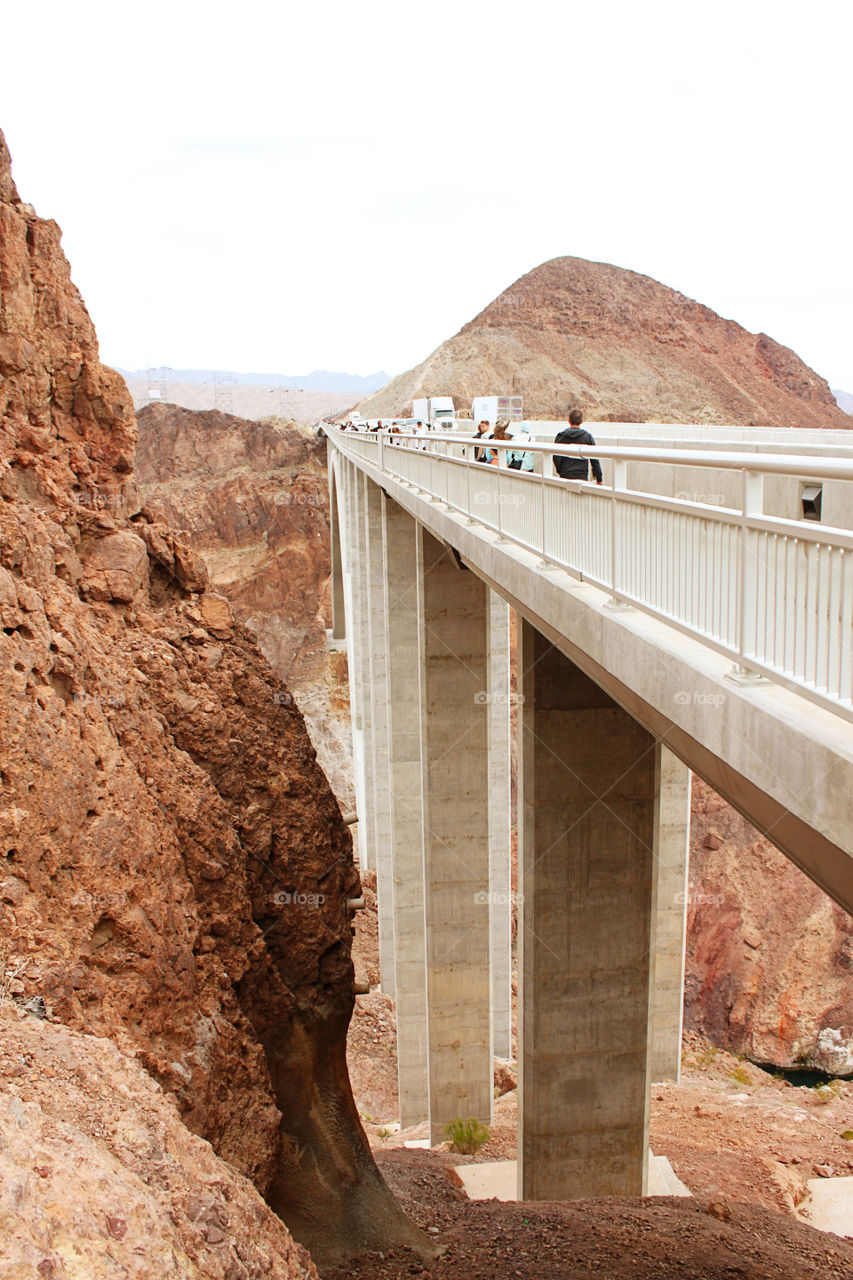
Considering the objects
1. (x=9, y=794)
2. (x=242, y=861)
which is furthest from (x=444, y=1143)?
(x=9, y=794)

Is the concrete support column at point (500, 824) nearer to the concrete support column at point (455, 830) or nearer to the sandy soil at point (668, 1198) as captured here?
the sandy soil at point (668, 1198)

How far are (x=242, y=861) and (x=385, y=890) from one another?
1320 cm

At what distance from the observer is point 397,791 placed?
17.3 m

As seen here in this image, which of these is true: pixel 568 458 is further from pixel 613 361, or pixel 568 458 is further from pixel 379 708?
pixel 613 361

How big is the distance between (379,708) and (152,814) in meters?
15.8

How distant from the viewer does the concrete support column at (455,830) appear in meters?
14.2

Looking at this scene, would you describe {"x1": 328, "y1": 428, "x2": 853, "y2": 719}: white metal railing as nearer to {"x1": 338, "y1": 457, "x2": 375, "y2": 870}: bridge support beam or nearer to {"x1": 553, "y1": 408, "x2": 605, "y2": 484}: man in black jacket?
{"x1": 553, "y1": 408, "x2": 605, "y2": 484}: man in black jacket

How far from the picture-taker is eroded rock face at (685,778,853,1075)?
80.4ft

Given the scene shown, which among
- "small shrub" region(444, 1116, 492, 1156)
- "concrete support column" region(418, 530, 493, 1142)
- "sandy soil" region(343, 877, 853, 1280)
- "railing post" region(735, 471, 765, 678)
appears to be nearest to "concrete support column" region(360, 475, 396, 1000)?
"sandy soil" region(343, 877, 853, 1280)

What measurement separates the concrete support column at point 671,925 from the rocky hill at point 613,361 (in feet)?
161

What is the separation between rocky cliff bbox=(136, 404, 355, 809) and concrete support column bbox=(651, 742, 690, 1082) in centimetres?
2258

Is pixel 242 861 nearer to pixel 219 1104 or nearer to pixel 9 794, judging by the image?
pixel 219 1104

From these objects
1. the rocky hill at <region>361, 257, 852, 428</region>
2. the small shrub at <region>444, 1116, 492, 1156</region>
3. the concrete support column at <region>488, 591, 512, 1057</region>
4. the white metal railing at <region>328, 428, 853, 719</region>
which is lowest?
the small shrub at <region>444, 1116, 492, 1156</region>

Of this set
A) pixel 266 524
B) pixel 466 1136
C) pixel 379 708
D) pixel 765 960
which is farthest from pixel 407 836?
pixel 266 524
